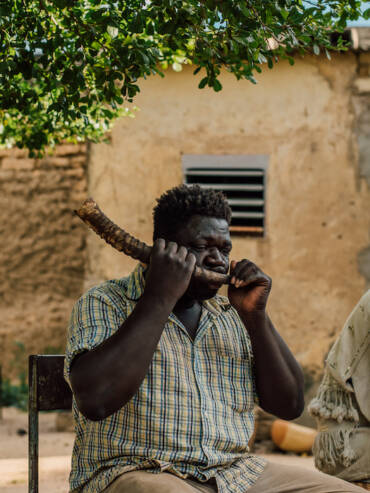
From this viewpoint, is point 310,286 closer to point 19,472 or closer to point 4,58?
point 19,472

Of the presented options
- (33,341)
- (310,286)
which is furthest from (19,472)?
(310,286)

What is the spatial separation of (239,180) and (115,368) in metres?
5.58

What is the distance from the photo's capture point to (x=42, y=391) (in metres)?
2.69

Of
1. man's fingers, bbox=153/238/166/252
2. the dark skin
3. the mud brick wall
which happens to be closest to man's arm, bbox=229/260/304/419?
the dark skin

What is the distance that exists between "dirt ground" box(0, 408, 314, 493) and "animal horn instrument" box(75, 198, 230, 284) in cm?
327

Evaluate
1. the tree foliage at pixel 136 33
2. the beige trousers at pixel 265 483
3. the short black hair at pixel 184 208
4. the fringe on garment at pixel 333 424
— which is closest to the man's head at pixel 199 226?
the short black hair at pixel 184 208

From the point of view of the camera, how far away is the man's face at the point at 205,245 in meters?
2.44

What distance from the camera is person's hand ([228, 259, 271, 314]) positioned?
8.19 ft

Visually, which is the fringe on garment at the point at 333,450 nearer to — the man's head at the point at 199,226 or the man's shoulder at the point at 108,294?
the man's head at the point at 199,226

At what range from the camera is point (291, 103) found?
7453 millimetres

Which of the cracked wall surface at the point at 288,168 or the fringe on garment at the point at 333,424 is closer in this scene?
the fringe on garment at the point at 333,424

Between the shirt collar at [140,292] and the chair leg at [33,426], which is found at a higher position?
the shirt collar at [140,292]

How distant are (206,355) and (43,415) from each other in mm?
6574

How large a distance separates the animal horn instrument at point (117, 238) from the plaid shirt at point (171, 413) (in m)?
0.12
